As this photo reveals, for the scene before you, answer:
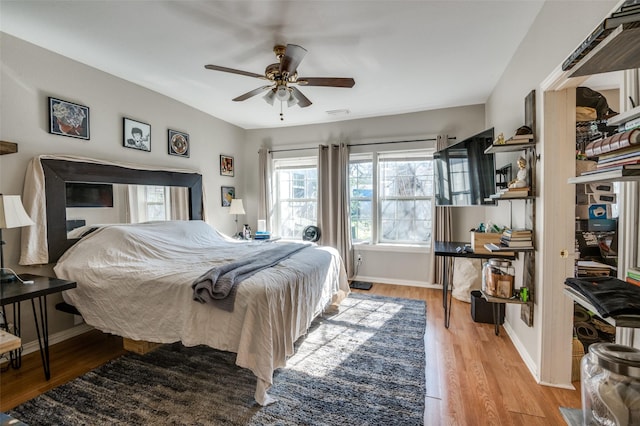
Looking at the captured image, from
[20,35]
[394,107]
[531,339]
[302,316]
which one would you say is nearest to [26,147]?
[20,35]

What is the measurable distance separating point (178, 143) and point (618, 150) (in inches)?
164

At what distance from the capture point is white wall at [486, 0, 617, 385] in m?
1.52

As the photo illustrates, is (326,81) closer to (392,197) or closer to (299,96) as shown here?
(299,96)

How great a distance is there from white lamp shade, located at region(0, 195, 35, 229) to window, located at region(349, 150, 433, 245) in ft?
12.1

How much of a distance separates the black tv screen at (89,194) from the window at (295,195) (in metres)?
2.59

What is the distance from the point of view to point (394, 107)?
4066 millimetres

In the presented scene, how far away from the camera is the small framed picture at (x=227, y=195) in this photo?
4.70 metres

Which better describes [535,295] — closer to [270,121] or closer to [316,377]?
[316,377]

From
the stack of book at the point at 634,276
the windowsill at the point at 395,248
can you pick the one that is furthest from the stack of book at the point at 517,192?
the windowsill at the point at 395,248

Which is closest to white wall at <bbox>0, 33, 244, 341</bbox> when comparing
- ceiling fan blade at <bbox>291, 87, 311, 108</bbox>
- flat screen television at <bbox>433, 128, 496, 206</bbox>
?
ceiling fan blade at <bbox>291, 87, 311, 108</bbox>

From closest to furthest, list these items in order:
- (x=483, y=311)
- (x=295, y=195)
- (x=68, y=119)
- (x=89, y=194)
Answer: (x=68, y=119)
(x=89, y=194)
(x=483, y=311)
(x=295, y=195)

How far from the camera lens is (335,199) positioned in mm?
4516

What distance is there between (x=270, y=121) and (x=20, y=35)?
2922 mm

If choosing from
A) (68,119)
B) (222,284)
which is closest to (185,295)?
(222,284)
